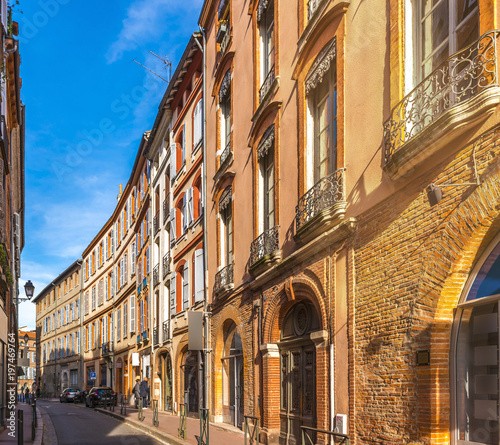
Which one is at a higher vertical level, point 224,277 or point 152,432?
point 224,277

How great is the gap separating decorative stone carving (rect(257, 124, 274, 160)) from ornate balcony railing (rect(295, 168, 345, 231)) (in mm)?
2863

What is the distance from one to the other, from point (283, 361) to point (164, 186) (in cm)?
1697

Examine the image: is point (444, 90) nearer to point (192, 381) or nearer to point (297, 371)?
point (297, 371)

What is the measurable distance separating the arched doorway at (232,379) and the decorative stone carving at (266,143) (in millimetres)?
4978

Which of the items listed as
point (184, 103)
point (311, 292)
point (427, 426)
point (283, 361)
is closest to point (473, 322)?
point (427, 426)

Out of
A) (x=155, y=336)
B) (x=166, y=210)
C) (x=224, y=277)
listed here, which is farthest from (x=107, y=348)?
(x=224, y=277)

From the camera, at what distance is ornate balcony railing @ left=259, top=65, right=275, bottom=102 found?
15.6 meters

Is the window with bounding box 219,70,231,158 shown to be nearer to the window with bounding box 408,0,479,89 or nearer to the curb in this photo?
the curb

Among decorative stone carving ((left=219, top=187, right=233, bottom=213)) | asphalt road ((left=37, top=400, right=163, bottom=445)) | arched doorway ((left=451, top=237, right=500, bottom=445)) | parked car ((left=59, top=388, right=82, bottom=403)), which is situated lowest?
parked car ((left=59, top=388, right=82, bottom=403))

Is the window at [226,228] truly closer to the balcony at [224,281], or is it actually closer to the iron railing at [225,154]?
the balcony at [224,281]

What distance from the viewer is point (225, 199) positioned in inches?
765

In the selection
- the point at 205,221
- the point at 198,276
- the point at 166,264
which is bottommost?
the point at 198,276

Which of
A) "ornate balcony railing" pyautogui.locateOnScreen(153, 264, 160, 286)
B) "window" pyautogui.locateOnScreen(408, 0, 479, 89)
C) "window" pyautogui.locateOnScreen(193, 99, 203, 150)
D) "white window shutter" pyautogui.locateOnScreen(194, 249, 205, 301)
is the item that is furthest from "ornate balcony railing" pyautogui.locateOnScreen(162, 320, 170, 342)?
"window" pyautogui.locateOnScreen(408, 0, 479, 89)

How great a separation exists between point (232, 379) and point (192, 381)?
183 inches
